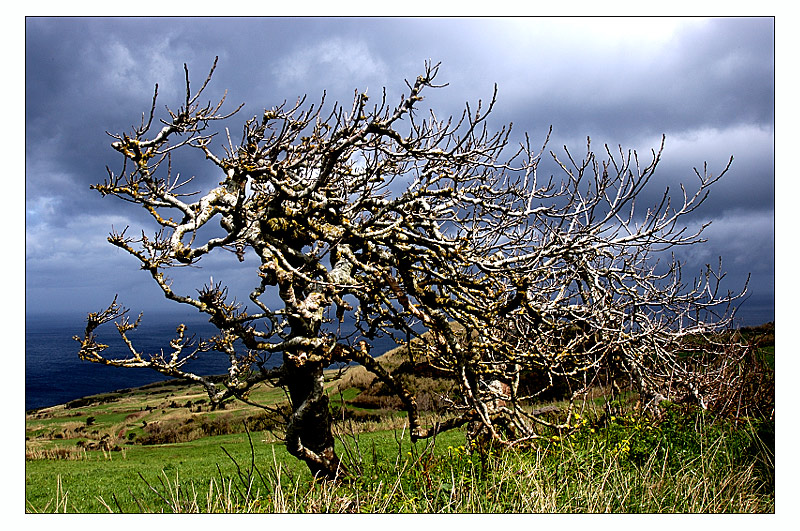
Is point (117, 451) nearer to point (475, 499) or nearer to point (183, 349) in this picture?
point (183, 349)

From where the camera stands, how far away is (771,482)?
5.41m

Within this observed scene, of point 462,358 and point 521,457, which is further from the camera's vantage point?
Answer: point 521,457

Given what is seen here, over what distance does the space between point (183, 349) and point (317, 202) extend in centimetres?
224

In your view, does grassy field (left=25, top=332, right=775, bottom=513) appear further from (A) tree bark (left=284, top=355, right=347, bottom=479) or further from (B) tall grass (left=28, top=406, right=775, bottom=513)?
(A) tree bark (left=284, top=355, right=347, bottom=479)

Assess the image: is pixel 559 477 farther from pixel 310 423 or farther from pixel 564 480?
pixel 310 423

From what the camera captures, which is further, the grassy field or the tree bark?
the tree bark

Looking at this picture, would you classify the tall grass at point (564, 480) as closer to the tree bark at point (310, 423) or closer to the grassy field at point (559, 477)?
the grassy field at point (559, 477)

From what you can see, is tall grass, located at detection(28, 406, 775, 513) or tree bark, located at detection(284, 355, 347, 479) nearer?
tall grass, located at detection(28, 406, 775, 513)

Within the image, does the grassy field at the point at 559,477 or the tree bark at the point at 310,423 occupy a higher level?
the tree bark at the point at 310,423

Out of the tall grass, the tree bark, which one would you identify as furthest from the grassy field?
the tree bark

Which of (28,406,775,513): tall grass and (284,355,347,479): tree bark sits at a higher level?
(284,355,347,479): tree bark

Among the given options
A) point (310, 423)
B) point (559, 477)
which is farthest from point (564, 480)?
point (310, 423)

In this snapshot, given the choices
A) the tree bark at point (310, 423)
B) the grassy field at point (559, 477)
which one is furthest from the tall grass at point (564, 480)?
the tree bark at point (310, 423)
